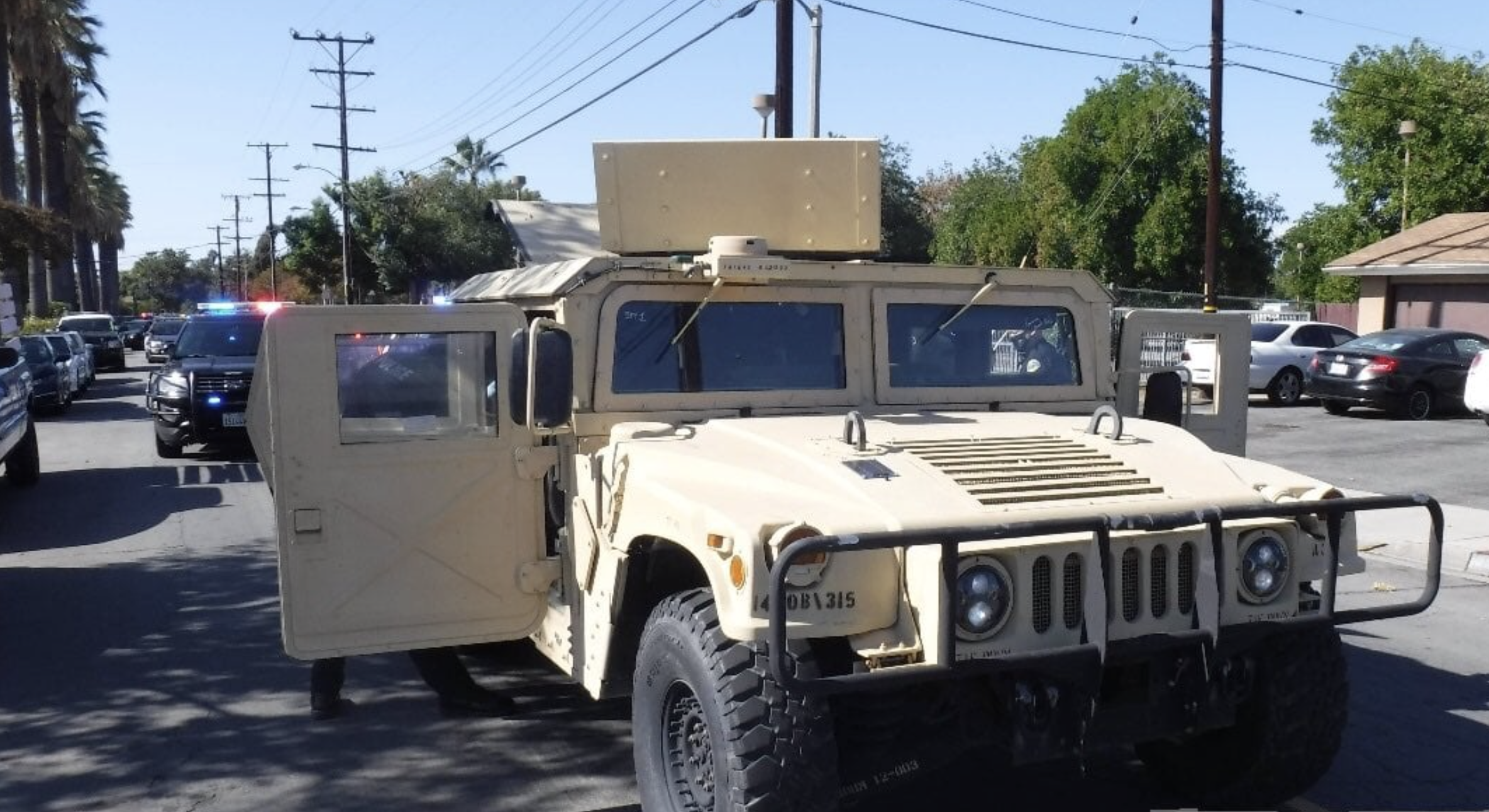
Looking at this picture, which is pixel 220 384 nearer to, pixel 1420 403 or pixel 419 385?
pixel 419 385

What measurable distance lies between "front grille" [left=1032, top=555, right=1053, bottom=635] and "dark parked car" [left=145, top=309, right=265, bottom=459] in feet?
39.3

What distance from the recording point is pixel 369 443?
16.6 ft

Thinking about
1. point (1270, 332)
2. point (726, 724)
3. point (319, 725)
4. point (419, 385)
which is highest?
point (419, 385)

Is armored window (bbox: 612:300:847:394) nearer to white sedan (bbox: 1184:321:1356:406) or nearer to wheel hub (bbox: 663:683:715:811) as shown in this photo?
wheel hub (bbox: 663:683:715:811)

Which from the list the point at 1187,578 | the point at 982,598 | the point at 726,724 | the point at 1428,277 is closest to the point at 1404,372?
the point at 1428,277

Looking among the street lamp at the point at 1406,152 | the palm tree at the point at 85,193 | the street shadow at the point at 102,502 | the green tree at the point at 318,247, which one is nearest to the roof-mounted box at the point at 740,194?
the street shadow at the point at 102,502

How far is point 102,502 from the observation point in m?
12.1

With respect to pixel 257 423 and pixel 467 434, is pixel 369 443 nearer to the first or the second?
pixel 467 434

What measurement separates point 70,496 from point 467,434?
8.98 meters

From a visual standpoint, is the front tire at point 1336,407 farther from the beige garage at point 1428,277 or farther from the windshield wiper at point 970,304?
the windshield wiper at point 970,304

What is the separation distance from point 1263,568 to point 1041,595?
0.80m

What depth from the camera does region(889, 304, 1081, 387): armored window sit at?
5.35 meters

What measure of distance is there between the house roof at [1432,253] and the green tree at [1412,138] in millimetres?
5804

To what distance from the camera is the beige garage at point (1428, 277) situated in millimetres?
24297
